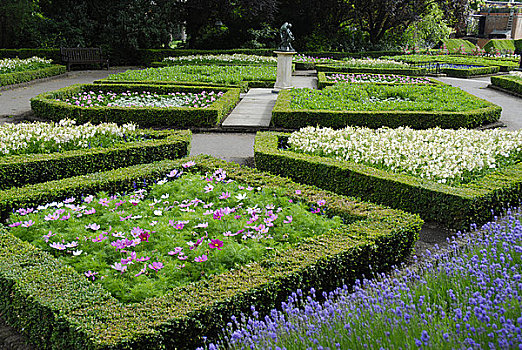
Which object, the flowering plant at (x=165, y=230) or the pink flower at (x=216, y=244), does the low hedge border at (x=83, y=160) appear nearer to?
the flowering plant at (x=165, y=230)

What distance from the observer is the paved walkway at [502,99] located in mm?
12497

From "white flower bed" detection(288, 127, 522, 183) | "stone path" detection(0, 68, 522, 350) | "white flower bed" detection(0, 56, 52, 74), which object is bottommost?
"stone path" detection(0, 68, 522, 350)

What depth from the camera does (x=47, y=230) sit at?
183 inches

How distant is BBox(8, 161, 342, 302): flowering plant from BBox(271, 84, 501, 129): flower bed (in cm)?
Answer: 547

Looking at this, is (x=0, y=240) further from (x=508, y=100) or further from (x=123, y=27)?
(x=123, y=27)

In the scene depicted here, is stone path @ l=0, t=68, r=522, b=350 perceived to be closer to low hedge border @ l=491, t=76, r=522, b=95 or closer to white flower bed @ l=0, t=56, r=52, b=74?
low hedge border @ l=491, t=76, r=522, b=95

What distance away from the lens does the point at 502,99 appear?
54.1 feet

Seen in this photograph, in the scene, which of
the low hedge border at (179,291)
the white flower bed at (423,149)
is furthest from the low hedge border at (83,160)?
the low hedge border at (179,291)

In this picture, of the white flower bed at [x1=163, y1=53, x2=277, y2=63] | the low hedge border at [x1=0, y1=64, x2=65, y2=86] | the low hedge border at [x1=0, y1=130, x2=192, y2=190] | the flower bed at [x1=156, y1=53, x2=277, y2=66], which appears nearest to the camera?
the low hedge border at [x1=0, y1=130, x2=192, y2=190]

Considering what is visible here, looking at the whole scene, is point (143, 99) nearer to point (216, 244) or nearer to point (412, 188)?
point (412, 188)

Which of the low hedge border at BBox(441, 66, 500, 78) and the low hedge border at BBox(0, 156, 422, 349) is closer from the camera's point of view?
the low hedge border at BBox(0, 156, 422, 349)

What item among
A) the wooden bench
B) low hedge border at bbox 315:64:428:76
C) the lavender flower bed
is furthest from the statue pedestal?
the lavender flower bed

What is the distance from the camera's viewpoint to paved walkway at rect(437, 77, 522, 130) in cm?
1250

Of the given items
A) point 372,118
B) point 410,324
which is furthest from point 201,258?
point 372,118
